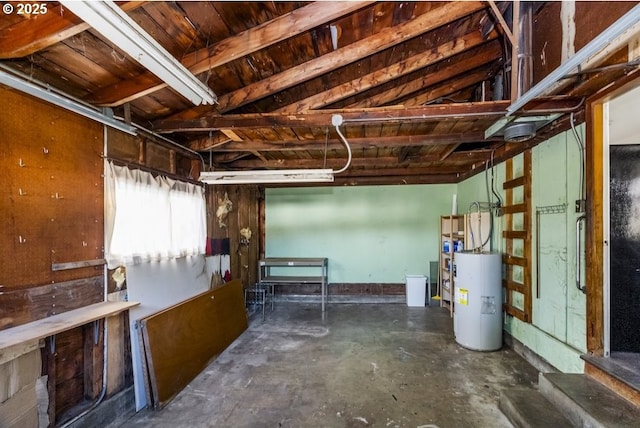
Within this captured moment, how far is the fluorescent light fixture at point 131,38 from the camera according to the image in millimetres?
1034

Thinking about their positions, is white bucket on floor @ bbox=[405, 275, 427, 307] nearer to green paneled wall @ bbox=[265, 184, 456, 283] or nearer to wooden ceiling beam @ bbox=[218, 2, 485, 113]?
green paneled wall @ bbox=[265, 184, 456, 283]

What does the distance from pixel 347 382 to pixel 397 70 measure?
286 centimetres

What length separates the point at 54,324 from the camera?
67.7 inches

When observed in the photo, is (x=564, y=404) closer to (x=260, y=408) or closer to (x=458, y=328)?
(x=458, y=328)

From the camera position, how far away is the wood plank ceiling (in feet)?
5.51

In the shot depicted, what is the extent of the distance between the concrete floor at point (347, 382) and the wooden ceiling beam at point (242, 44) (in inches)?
97.2

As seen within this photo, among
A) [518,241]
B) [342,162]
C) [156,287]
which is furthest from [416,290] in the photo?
[156,287]

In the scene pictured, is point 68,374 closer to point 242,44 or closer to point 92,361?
point 92,361

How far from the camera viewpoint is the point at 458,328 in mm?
3543

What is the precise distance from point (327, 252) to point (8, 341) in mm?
4674

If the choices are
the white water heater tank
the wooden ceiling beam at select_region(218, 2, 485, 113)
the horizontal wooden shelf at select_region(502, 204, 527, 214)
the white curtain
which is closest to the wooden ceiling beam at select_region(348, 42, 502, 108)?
the wooden ceiling beam at select_region(218, 2, 485, 113)

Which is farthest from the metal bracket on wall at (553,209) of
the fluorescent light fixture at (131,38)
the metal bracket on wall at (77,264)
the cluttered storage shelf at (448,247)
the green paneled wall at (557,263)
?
the metal bracket on wall at (77,264)

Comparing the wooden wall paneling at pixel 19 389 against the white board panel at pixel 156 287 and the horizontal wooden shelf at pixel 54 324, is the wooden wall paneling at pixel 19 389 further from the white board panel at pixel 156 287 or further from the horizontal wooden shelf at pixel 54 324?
the white board panel at pixel 156 287

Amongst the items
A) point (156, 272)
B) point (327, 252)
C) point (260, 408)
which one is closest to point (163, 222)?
point (156, 272)
